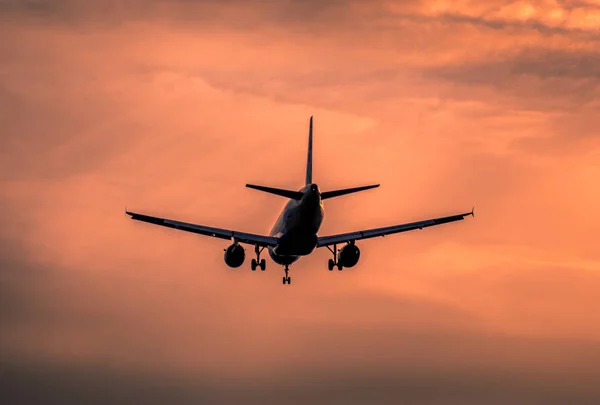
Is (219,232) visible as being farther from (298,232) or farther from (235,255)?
(298,232)

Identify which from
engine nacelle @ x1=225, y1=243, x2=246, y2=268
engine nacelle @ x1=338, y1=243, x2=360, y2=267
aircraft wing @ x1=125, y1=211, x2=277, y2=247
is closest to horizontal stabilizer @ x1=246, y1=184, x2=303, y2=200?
aircraft wing @ x1=125, y1=211, x2=277, y2=247

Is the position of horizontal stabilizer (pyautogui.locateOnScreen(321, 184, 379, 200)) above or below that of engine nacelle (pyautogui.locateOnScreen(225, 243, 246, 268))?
above

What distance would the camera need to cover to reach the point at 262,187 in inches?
5531

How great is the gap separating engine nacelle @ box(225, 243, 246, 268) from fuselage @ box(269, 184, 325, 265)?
16.0 feet

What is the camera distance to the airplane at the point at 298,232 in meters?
142

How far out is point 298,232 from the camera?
14388 cm

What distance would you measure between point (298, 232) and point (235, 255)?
12.9m

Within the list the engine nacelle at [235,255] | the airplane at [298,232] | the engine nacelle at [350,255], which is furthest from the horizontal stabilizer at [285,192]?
the engine nacelle at [350,255]

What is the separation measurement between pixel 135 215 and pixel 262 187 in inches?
650

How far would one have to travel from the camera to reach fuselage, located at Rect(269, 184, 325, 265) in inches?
5561

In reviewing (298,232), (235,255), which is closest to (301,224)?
(298,232)

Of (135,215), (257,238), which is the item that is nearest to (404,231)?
(257,238)

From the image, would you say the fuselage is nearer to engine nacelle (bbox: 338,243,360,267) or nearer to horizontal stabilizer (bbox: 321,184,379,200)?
horizontal stabilizer (bbox: 321,184,379,200)

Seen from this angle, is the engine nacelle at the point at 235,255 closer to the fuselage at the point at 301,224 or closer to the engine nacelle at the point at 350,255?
the fuselage at the point at 301,224
